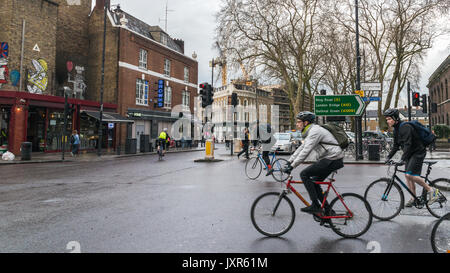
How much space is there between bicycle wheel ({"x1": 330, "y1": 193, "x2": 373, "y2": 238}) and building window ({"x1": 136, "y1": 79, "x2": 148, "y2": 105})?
26.4m

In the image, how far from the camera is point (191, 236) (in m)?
3.92

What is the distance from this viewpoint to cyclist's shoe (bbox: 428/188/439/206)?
193 inches

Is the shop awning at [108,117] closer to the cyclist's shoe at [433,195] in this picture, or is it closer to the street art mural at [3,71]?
→ the street art mural at [3,71]

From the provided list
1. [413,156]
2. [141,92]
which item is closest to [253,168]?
[413,156]

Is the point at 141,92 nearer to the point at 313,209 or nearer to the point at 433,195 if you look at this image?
the point at 313,209

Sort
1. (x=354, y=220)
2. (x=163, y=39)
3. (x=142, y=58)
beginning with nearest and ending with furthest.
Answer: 1. (x=354, y=220)
2. (x=142, y=58)
3. (x=163, y=39)

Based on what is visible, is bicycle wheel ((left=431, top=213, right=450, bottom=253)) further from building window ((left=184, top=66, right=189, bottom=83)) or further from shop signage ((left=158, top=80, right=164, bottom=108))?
building window ((left=184, top=66, right=189, bottom=83))

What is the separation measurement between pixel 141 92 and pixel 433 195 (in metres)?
27.1

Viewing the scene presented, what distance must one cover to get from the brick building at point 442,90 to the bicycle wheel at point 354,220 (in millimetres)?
43141

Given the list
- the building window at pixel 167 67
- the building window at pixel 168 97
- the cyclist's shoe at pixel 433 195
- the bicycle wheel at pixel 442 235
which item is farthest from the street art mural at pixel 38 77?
the bicycle wheel at pixel 442 235

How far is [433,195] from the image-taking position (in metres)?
4.92

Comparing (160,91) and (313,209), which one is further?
(160,91)
